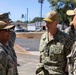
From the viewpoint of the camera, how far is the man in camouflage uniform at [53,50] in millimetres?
4906

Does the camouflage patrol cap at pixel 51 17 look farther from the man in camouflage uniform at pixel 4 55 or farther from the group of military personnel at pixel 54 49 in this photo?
the man in camouflage uniform at pixel 4 55

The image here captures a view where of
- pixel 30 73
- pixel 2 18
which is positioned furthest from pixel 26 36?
pixel 2 18

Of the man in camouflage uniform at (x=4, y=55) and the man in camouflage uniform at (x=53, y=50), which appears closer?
the man in camouflage uniform at (x=4, y=55)

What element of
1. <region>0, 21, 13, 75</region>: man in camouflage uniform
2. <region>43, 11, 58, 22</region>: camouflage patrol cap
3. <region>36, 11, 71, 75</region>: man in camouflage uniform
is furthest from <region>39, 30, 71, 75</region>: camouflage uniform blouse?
<region>0, 21, 13, 75</region>: man in camouflage uniform

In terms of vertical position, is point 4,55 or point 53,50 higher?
point 4,55

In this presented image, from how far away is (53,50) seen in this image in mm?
4910

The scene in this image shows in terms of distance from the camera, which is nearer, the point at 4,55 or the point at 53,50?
the point at 4,55

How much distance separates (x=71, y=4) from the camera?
4784cm

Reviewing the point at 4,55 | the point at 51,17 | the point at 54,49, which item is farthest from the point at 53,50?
the point at 4,55

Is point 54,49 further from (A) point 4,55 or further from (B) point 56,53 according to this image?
(A) point 4,55

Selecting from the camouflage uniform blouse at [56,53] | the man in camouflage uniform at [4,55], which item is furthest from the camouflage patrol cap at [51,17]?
the man in camouflage uniform at [4,55]

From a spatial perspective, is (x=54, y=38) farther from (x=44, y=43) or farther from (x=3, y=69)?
(x=3, y=69)

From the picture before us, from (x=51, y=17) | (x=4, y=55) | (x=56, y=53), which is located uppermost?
(x=51, y=17)

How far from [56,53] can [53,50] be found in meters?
0.07
